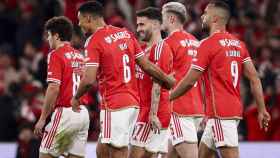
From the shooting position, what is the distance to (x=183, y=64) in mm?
12250

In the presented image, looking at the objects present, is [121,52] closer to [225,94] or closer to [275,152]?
[225,94]

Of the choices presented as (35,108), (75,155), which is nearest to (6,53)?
(35,108)

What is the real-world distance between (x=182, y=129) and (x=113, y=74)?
1.67 meters

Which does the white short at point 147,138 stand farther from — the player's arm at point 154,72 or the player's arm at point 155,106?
the player's arm at point 154,72

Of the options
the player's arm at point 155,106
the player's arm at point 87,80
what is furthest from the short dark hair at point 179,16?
the player's arm at point 87,80

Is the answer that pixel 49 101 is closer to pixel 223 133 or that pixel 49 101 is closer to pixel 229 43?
pixel 223 133

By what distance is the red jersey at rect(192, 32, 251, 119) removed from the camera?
1101 cm

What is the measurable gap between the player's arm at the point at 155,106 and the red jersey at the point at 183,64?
2.61ft

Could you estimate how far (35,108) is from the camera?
656 inches

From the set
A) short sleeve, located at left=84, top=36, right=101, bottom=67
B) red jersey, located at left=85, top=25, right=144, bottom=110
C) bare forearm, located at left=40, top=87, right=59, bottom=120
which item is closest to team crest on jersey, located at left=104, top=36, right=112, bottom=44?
red jersey, located at left=85, top=25, right=144, bottom=110

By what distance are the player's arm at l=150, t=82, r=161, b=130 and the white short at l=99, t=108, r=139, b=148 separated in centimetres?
38

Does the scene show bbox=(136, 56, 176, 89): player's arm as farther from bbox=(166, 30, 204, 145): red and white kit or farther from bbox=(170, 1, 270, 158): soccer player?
bbox=(166, 30, 204, 145): red and white kit

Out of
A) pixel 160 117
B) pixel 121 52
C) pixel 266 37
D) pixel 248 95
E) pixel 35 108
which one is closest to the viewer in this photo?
pixel 121 52

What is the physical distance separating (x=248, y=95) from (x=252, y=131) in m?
1.18
